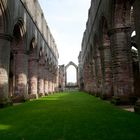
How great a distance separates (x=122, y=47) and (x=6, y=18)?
5.92 m

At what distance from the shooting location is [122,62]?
31.9 ft

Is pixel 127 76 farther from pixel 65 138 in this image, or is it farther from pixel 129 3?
pixel 65 138

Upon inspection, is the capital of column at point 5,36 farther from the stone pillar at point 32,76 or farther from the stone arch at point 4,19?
the stone pillar at point 32,76

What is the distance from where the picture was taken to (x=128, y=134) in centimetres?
381

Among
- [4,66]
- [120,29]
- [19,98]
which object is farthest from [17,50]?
[120,29]

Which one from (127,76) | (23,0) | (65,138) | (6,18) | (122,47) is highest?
(23,0)

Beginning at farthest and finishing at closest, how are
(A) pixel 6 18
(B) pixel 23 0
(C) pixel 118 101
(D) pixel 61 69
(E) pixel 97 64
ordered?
(D) pixel 61 69 → (E) pixel 97 64 → (B) pixel 23 0 → (A) pixel 6 18 → (C) pixel 118 101

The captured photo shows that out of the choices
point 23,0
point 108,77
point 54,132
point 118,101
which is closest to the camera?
point 54,132

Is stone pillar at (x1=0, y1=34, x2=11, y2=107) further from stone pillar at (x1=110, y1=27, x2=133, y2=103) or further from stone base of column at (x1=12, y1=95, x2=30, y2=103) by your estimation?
stone pillar at (x1=110, y1=27, x2=133, y2=103)

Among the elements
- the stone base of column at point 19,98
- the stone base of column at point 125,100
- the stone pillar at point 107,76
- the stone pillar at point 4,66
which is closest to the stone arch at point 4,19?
the stone pillar at point 4,66

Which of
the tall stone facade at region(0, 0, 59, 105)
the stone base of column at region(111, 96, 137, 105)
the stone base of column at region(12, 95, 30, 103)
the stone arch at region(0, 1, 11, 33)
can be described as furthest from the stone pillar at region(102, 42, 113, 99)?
the stone arch at region(0, 1, 11, 33)

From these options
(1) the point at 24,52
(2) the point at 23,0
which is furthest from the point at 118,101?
(2) the point at 23,0

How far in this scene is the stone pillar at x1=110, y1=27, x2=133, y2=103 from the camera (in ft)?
31.4

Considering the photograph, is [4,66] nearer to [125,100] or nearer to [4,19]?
[4,19]
